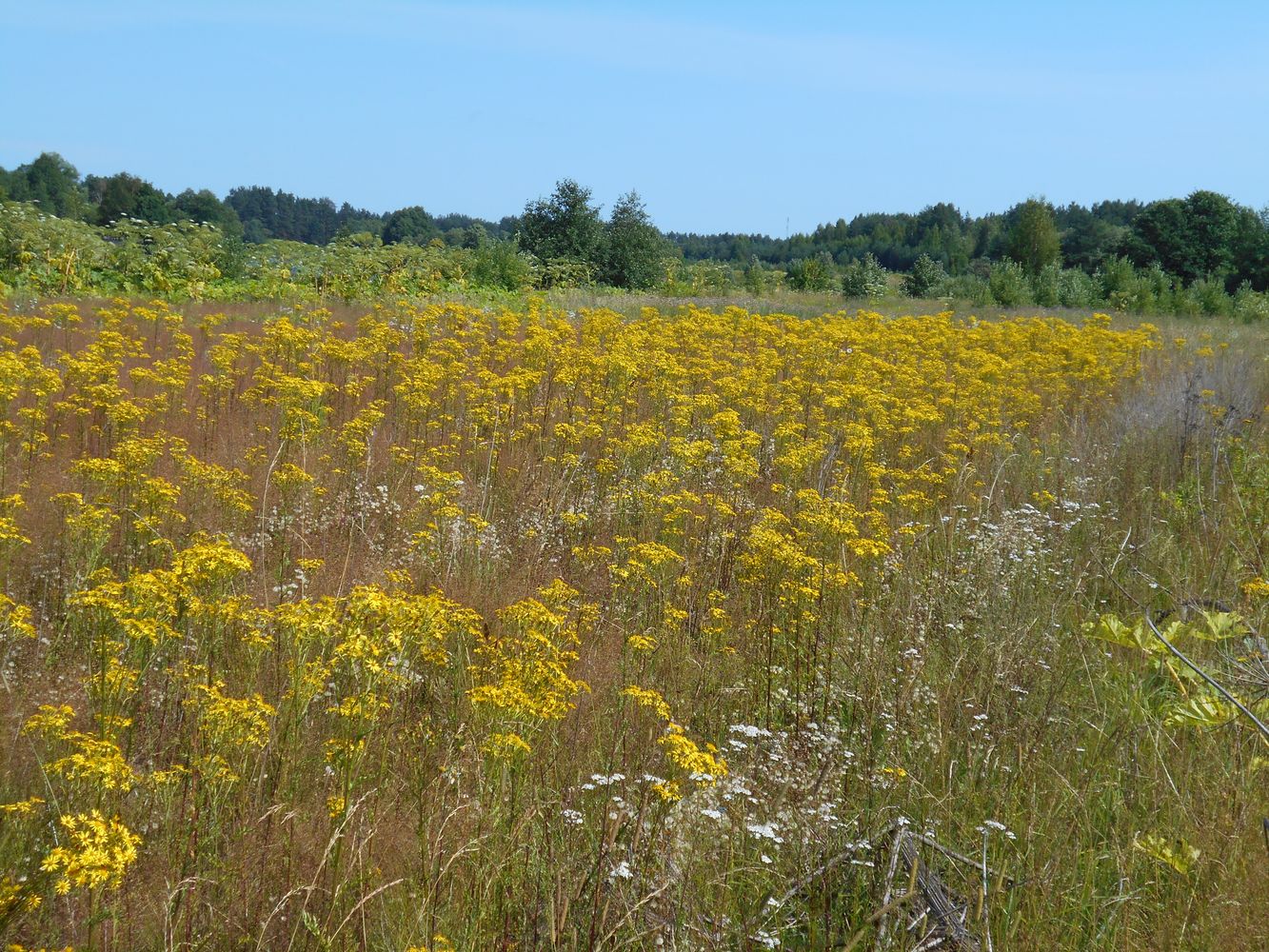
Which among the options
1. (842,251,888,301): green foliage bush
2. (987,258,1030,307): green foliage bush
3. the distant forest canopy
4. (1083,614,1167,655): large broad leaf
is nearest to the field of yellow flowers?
(1083,614,1167,655): large broad leaf

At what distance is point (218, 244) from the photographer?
18.6 metres

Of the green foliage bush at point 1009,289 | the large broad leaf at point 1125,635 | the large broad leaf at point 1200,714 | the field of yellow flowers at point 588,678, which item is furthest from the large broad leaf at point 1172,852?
the green foliage bush at point 1009,289

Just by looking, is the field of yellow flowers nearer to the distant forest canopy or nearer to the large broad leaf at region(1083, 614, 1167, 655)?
the large broad leaf at region(1083, 614, 1167, 655)

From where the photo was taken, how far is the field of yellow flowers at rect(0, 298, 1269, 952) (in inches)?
97.9

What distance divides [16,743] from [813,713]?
2.82 metres

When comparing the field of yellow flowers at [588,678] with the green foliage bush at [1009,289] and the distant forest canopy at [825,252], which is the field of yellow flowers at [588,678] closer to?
the distant forest canopy at [825,252]

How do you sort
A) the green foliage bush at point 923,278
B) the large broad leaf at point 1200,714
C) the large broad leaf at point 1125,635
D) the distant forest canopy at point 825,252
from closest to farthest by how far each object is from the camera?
the large broad leaf at point 1200,714
the large broad leaf at point 1125,635
the distant forest canopy at point 825,252
the green foliage bush at point 923,278

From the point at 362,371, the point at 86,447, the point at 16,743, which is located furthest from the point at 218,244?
the point at 16,743

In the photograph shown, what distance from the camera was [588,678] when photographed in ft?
13.4

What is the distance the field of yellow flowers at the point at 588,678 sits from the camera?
2.49m

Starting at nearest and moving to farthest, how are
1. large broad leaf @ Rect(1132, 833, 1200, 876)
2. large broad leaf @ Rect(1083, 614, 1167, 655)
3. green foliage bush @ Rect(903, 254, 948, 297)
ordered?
1. large broad leaf @ Rect(1132, 833, 1200, 876)
2. large broad leaf @ Rect(1083, 614, 1167, 655)
3. green foliage bush @ Rect(903, 254, 948, 297)

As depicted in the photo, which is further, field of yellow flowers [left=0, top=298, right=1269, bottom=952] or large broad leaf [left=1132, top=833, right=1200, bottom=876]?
large broad leaf [left=1132, top=833, right=1200, bottom=876]

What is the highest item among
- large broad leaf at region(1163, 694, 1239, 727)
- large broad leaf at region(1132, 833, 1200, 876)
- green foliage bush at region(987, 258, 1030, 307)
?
green foliage bush at region(987, 258, 1030, 307)

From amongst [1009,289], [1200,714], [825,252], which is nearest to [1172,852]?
[1200,714]
